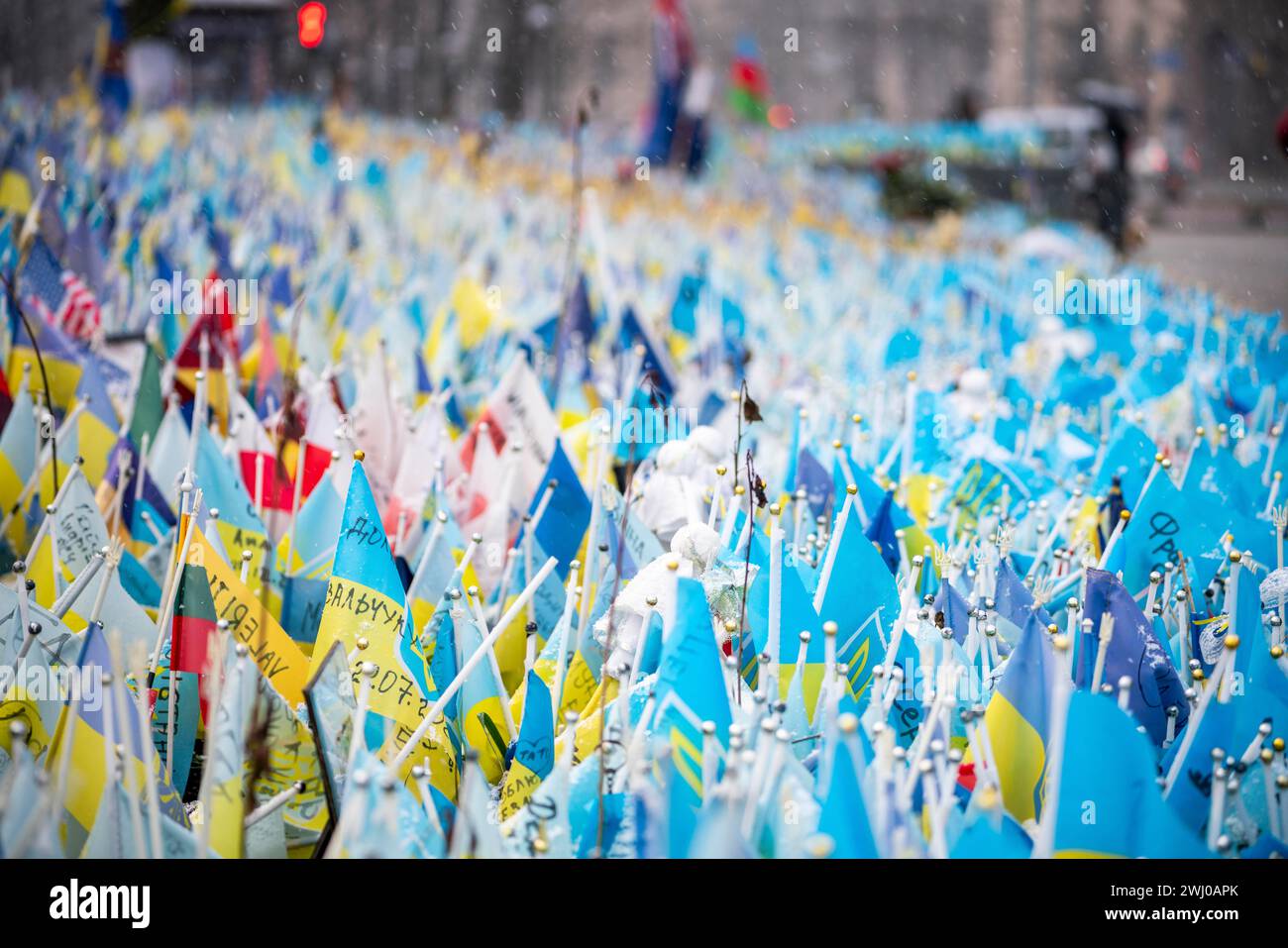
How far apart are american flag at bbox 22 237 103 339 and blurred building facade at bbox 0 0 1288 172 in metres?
2.47

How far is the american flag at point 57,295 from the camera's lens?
230 inches

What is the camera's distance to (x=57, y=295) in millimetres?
5949

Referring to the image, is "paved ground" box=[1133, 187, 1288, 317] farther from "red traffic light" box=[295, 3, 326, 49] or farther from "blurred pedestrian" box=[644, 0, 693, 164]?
"red traffic light" box=[295, 3, 326, 49]

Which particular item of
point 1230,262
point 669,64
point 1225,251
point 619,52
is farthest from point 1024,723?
point 619,52

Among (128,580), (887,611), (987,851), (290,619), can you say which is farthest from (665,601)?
(128,580)

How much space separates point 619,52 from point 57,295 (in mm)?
26960

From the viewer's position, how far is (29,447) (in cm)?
462

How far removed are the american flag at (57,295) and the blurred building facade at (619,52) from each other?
2.47 metres

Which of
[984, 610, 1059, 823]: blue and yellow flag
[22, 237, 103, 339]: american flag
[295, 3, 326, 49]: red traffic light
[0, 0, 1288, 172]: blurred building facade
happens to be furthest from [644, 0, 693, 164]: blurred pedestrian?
[984, 610, 1059, 823]: blue and yellow flag

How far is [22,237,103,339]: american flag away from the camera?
5.84 m

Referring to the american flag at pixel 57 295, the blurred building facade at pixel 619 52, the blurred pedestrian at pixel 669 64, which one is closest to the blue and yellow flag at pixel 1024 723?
the blurred building facade at pixel 619 52

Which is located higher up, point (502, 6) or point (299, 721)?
point (502, 6)
